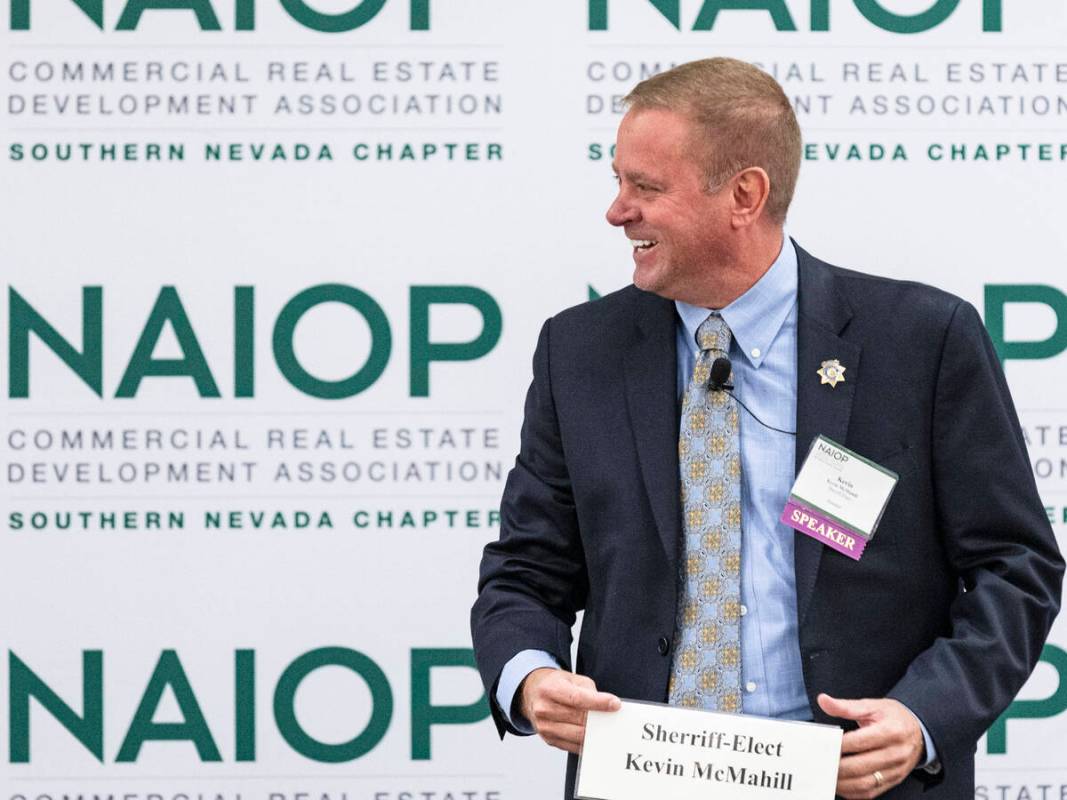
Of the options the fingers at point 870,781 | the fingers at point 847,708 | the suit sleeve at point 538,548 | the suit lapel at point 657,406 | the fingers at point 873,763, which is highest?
the suit lapel at point 657,406

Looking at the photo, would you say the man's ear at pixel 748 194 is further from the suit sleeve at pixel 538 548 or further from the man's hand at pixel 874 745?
the man's hand at pixel 874 745

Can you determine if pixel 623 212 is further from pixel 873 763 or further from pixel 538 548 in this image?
pixel 873 763

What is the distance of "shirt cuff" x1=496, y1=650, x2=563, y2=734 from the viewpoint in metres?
1.69

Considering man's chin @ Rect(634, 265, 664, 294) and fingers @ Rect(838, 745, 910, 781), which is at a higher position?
man's chin @ Rect(634, 265, 664, 294)

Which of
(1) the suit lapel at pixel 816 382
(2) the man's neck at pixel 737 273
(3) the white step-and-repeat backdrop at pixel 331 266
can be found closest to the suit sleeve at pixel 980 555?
(1) the suit lapel at pixel 816 382

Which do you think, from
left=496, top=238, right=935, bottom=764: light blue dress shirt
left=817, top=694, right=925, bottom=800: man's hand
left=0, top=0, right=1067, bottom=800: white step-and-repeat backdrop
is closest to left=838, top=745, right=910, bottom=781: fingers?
left=817, top=694, right=925, bottom=800: man's hand

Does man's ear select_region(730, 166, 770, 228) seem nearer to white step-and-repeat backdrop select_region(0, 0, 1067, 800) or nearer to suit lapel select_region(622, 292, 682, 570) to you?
suit lapel select_region(622, 292, 682, 570)

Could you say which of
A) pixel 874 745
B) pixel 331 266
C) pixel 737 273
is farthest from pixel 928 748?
pixel 331 266

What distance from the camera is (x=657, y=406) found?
175 cm

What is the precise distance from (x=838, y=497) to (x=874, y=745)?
29 cm

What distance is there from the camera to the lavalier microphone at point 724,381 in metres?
1.70

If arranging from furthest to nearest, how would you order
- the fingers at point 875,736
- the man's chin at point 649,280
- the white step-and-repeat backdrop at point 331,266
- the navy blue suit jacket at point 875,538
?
the white step-and-repeat backdrop at point 331,266
the man's chin at point 649,280
the navy blue suit jacket at point 875,538
the fingers at point 875,736

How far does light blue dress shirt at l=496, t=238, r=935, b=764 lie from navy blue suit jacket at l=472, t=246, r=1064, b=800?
3cm

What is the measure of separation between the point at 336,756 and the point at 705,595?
1.25 metres
